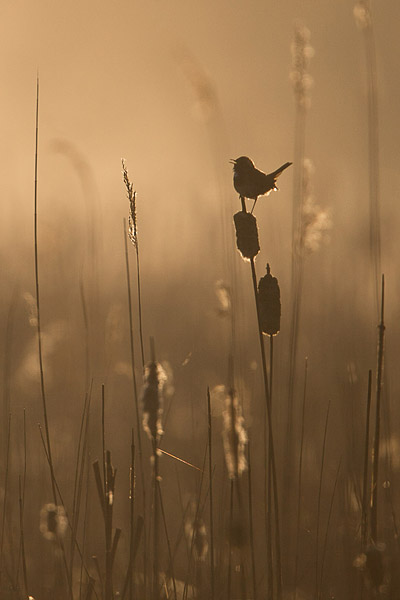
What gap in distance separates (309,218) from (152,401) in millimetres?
1248

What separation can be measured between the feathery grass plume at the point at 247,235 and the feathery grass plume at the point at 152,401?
23 centimetres

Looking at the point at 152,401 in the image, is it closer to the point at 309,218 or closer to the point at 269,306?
the point at 269,306

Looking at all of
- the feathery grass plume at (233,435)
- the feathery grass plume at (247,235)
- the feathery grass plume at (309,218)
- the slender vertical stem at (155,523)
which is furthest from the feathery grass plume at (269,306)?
the feathery grass plume at (309,218)

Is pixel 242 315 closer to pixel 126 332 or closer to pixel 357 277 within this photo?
pixel 357 277

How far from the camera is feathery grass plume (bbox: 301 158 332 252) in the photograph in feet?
7.28

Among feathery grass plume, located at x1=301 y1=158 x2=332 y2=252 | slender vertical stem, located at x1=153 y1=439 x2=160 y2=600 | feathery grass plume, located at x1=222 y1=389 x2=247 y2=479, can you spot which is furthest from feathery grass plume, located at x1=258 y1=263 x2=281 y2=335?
feathery grass plume, located at x1=301 y1=158 x2=332 y2=252

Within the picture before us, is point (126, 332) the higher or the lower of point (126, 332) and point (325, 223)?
the lower

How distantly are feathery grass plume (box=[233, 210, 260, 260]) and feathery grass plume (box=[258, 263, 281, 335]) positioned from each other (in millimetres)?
37

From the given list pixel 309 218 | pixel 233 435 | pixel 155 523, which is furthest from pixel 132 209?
pixel 309 218

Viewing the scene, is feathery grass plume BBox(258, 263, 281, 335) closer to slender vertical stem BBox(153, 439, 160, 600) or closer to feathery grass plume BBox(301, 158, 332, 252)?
slender vertical stem BBox(153, 439, 160, 600)

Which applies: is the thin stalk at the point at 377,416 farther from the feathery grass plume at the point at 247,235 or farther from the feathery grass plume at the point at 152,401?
the feathery grass plume at the point at 152,401

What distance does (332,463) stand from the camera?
8.91 feet

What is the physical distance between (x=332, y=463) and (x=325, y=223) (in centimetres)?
94

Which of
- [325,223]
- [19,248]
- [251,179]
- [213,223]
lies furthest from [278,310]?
[19,248]
